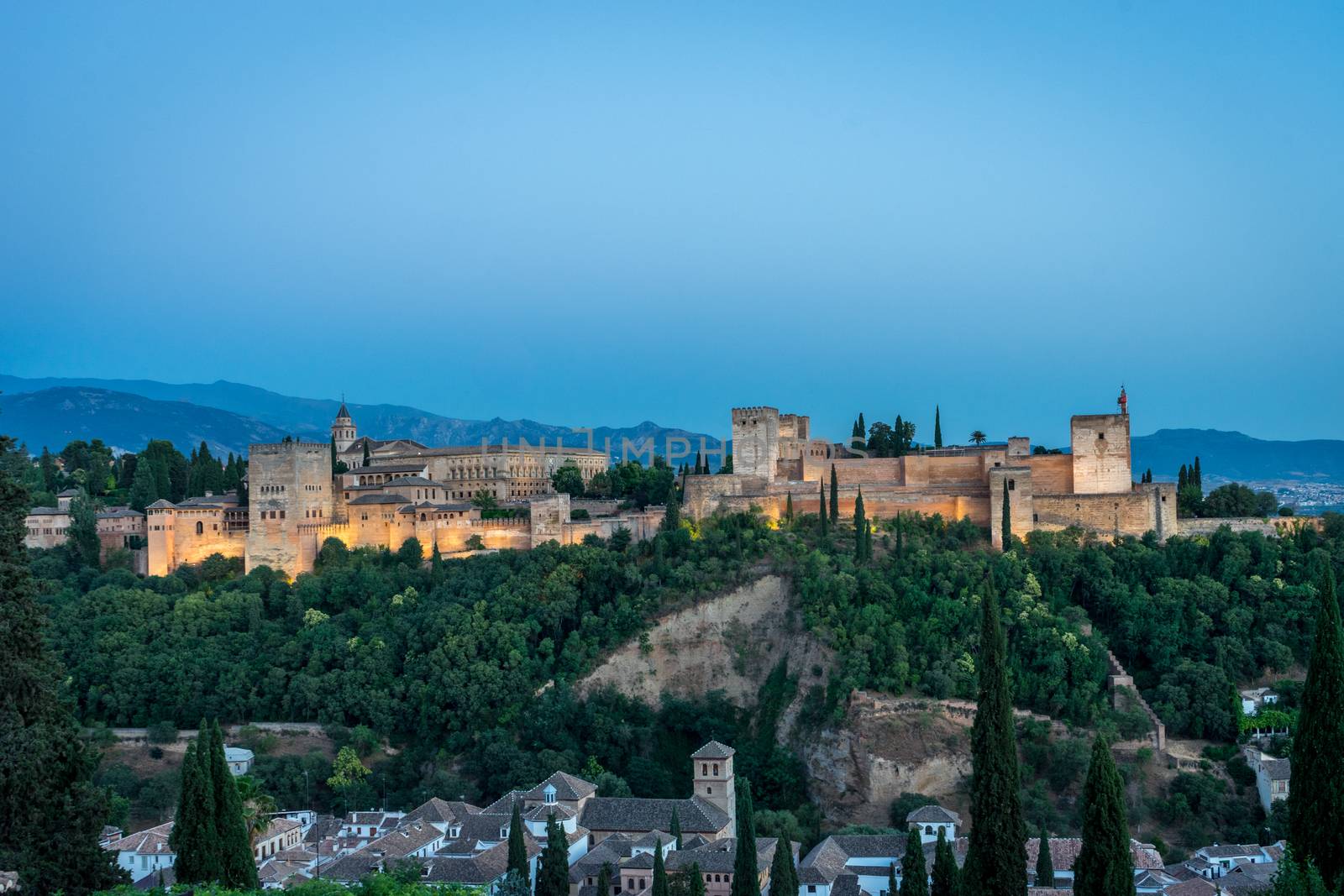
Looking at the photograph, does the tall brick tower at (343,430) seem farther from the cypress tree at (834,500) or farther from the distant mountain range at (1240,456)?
the distant mountain range at (1240,456)

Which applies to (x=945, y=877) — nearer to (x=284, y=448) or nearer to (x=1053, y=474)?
(x=1053, y=474)

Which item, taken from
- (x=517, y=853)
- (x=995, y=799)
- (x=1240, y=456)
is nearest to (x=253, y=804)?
(x=517, y=853)

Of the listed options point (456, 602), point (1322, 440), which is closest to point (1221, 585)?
point (456, 602)

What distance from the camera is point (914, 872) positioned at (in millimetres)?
25734

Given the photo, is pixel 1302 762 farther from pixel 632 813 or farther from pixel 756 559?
pixel 756 559

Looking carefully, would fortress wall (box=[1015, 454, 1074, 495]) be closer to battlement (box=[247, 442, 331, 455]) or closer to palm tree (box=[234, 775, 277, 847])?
battlement (box=[247, 442, 331, 455])

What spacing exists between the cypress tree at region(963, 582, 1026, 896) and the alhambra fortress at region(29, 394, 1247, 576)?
23208mm

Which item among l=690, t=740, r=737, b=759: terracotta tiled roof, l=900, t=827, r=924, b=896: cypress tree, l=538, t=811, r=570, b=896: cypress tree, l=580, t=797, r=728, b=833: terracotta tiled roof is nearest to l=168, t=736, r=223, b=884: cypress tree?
l=538, t=811, r=570, b=896: cypress tree

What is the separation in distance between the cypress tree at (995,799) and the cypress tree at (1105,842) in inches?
51.2

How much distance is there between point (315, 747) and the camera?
39969mm

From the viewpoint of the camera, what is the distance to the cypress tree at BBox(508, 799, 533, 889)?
91.5ft

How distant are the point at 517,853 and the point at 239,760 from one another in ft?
43.4

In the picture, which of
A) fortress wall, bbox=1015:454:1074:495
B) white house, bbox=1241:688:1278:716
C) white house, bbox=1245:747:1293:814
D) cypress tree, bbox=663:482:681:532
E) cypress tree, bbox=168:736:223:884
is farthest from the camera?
cypress tree, bbox=663:482:681:532

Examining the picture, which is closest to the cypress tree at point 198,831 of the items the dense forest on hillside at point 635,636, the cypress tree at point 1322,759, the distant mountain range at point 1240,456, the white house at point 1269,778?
the cypress tree at point 1322,759
